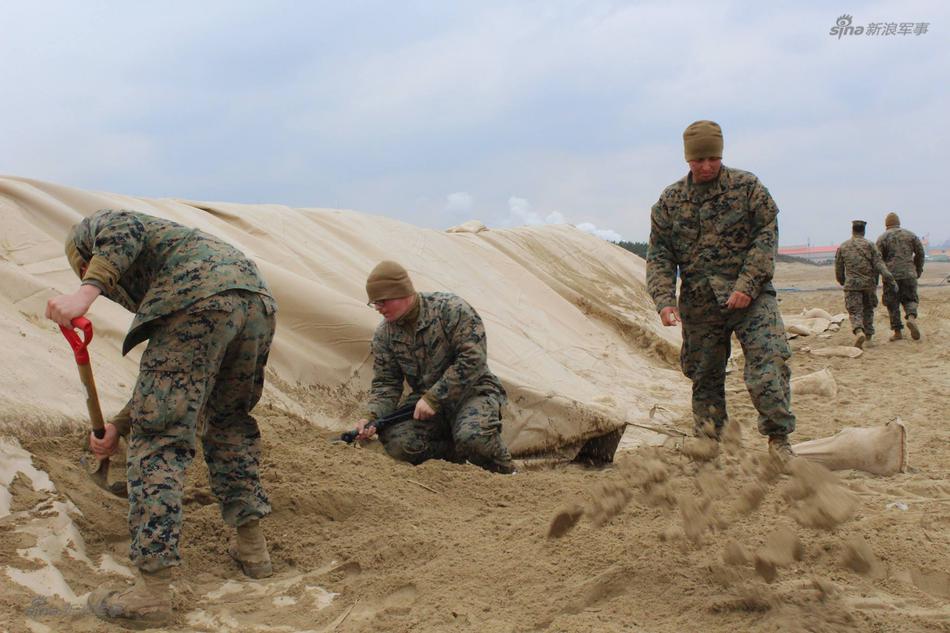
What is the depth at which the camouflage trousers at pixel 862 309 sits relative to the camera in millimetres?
9625

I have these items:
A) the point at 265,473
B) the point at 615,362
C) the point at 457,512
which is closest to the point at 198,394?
the point at 265,473

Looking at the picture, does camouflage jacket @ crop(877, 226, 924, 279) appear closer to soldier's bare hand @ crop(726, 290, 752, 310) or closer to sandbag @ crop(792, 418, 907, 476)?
sandbag @ crop(792, 418, 907, 476)

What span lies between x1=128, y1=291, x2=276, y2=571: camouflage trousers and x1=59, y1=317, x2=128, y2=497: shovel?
0.55ft

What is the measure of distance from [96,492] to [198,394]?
32.5 inches

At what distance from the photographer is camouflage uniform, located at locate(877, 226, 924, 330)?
984 cm

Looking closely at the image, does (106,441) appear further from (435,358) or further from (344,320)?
(344,320)

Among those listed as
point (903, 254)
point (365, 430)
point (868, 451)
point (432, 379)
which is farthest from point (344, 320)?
point (903, 254)

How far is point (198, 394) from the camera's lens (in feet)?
8.27

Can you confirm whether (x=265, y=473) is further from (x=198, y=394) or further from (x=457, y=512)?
(x=198, y=394)

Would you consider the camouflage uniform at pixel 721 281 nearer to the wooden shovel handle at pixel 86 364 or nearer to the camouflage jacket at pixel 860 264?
the wooden shovel handle at pixel 86 364

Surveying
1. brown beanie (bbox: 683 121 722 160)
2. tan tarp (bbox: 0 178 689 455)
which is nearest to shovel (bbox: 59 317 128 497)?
tan tarp (bbox: 0 178 689 455)

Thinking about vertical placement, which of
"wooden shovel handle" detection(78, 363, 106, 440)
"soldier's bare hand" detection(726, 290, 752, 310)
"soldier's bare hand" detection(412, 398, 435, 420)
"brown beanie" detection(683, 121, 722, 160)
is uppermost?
"brown beanie" detection(683, 121, 722, 160)

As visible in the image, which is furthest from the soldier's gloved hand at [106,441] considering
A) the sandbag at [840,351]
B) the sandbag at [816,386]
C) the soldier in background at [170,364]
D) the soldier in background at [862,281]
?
the soldier in background at [862,281]

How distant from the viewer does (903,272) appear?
10000 millimetres
